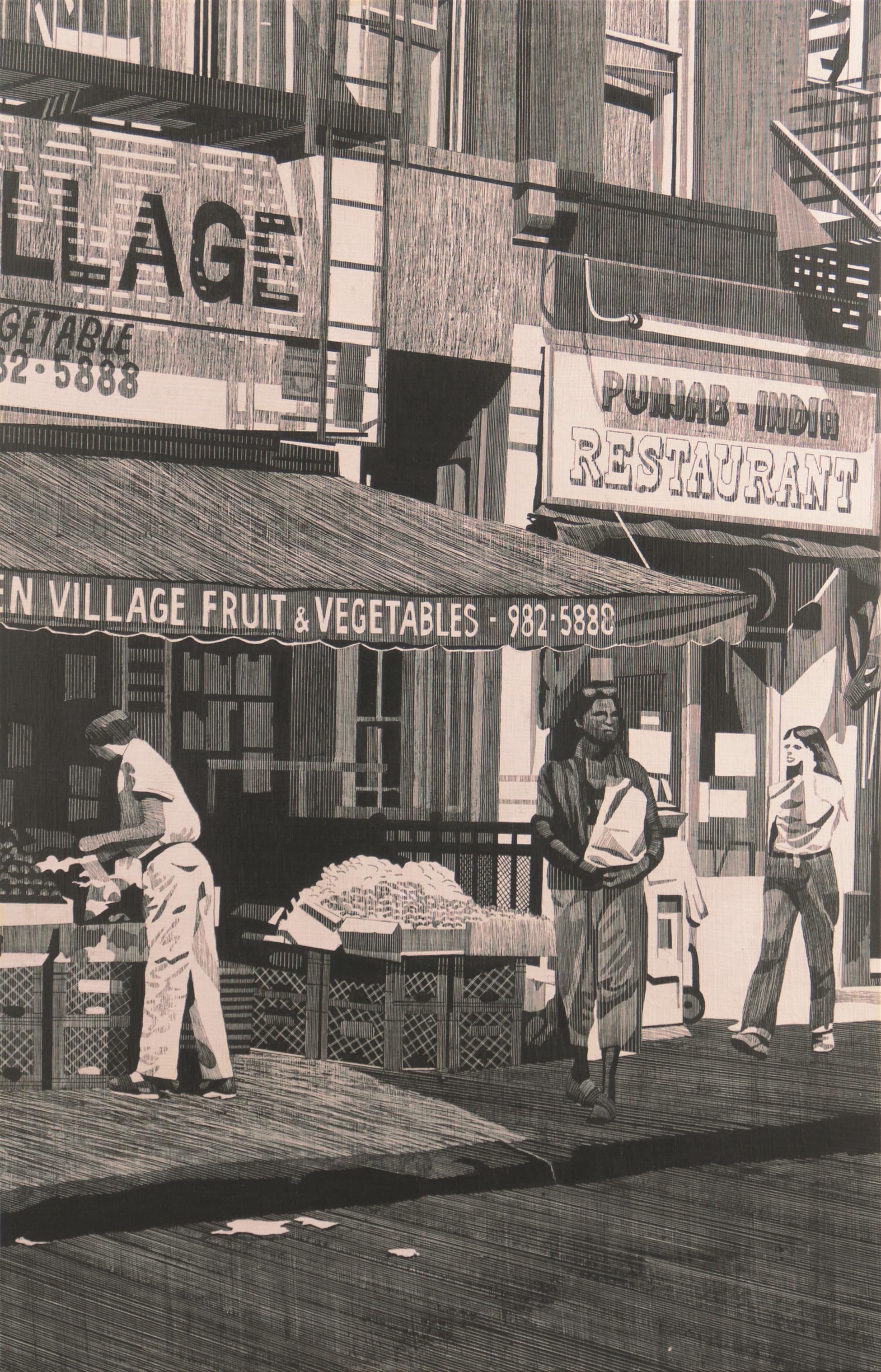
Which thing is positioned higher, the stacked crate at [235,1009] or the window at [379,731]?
the window at [379,731]

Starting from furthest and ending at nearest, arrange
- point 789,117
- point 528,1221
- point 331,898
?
point 789,117 → point 331,898 → point 528,1221

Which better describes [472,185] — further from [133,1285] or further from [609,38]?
[133,1285]

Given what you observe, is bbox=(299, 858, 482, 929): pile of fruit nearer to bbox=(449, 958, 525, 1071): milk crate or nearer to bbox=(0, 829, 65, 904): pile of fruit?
bbox=(449, 958, 525, 1071): milk crate

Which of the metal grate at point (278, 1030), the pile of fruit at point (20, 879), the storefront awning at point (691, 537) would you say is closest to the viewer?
the pile of fruit at point (20, 879)

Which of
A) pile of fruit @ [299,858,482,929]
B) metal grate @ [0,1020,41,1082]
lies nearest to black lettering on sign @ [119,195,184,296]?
pile of fruit @ [299,858,482,929]

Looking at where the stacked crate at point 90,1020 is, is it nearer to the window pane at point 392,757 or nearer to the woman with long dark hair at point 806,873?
the window pane at point 392,757

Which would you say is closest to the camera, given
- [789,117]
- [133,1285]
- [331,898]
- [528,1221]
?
[133,1285]

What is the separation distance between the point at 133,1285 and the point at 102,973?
1248 millimetres

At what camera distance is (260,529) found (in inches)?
232

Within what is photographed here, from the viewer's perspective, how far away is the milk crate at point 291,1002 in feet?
20.8

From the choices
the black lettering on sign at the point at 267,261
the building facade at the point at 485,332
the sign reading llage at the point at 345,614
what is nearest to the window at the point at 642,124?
the building facade at the point at 485,332

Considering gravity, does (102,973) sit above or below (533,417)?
below

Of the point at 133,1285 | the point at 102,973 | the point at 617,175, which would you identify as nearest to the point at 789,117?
the point at 617,175

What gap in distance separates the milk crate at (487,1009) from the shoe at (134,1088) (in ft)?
4.72
